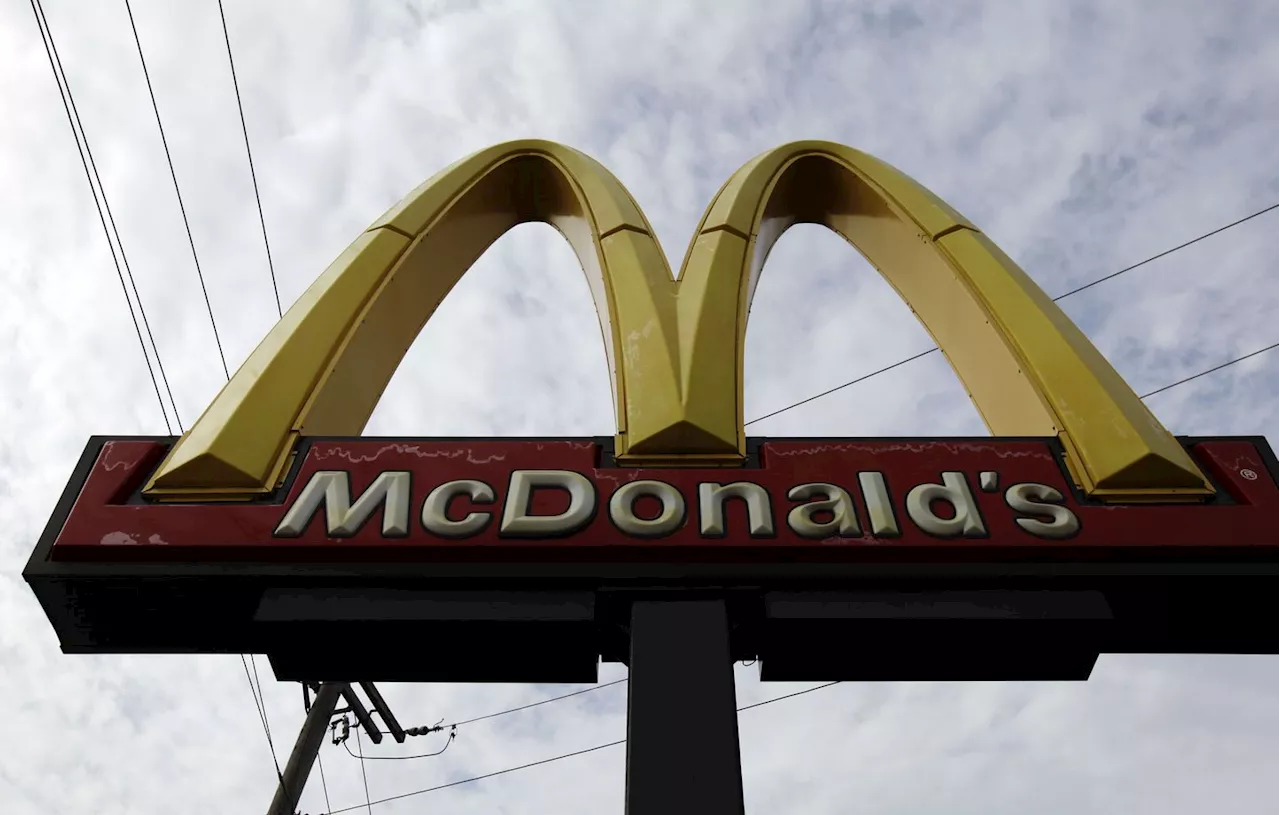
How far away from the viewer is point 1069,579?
312 centimetres

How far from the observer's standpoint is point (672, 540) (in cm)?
317

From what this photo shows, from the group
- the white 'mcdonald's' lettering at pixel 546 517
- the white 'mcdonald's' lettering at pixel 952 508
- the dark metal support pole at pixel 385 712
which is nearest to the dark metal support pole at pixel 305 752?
the dark metal support pole at pixel 385 712

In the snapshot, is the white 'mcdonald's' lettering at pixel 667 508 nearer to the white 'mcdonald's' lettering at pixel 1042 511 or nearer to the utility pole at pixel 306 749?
the white 'mcdonald's' lettering at pixel 1042 511

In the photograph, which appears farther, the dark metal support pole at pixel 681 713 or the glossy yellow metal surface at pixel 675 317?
the glossy yellow metal surface at pixel 675 317

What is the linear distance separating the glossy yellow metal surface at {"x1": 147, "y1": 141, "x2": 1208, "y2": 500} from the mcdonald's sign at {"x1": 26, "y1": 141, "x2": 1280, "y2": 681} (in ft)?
0.06

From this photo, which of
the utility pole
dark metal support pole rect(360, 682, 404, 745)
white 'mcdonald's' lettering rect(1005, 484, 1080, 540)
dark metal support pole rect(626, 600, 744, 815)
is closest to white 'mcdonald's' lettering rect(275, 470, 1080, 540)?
white 'mcdonald's' lettering rect(1005, 484, 1080, 540)

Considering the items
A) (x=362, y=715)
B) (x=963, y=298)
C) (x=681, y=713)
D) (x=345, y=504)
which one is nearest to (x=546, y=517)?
(x=345, y=504)

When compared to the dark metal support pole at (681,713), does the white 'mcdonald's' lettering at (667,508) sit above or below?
above

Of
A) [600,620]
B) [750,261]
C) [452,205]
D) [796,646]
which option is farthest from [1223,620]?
[452,205]

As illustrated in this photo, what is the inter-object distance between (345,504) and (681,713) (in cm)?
137

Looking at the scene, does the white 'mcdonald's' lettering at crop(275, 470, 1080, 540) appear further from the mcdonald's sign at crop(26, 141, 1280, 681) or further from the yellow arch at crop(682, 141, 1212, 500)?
the yellow arch at crop(682, 141, 1212, 500)

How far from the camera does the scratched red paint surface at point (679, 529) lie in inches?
124

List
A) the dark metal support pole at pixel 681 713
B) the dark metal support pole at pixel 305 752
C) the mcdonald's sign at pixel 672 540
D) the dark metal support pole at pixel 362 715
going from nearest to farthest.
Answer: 1. the dark metal support pole at pixel 681 713
2. the mcdonald's sign at pixel 672 540
3. the dark metal support pole at pixel 305 752
4. the dark metal support pole at pixel 362 715

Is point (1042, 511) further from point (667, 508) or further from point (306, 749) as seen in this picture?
point (306, 749)
